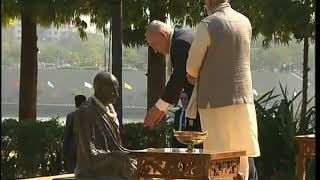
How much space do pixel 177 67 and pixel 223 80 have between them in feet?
1.73

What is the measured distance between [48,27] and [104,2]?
3.33 feet

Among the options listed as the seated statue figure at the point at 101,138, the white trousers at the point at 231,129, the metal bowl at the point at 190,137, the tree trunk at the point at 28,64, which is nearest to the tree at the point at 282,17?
the tree trunk at the point at 28,64

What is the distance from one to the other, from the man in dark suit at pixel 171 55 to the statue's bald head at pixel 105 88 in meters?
0.56

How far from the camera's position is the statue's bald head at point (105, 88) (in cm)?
529

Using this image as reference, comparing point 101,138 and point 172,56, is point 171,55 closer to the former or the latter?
point 172,56

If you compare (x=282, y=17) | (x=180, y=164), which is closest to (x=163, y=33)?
(x=180, y=164)

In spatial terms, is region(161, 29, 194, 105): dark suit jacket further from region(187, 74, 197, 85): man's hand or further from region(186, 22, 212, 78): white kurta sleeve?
region(186, 22, 212, 78): white kurta sleeve

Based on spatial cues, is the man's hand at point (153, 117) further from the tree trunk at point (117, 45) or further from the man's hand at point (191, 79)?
the tree trunk at point (117, 45)

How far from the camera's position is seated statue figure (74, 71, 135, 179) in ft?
17.2

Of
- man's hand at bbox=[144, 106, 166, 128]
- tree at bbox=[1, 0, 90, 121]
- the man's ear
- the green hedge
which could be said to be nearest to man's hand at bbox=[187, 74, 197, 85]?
man's hand at bbox=[144, 106, 166, 128]

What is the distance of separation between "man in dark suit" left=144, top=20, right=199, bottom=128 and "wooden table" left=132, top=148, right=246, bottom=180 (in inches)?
36.6

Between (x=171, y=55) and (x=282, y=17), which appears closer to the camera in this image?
(x=171, y=55)

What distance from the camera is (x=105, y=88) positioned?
530 centimetres

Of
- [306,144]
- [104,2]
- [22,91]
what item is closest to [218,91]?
[306,144]
